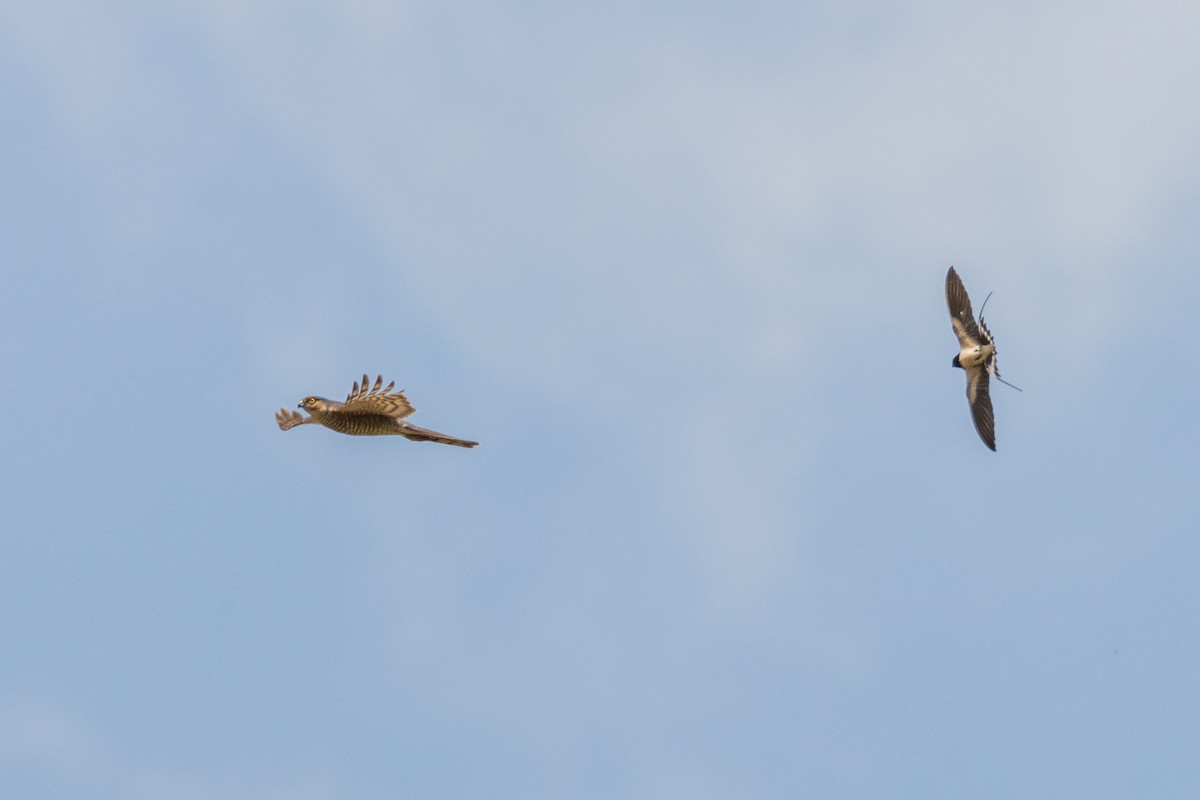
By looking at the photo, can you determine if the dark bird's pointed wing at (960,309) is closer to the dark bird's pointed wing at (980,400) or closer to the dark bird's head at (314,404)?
the dark bird's pointed wing at (980,400)

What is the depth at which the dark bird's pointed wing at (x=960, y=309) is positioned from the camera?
158ft

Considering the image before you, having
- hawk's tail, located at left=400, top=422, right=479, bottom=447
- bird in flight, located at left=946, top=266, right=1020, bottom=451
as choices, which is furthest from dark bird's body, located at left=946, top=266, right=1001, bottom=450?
hawk's tail, located at left=400, top=422, right=479, bottom=447

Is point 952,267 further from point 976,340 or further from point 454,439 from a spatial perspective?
point 454,439

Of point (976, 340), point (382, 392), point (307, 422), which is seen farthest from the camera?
point (976, 340)

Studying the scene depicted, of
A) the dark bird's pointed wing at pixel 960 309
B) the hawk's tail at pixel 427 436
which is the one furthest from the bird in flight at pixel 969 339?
the hawk's tail at pixel 427 436

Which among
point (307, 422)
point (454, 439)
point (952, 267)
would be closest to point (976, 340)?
point (952, 267)

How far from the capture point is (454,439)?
40.3m

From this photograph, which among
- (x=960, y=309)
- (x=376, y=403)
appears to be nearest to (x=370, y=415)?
(x=376, y=403)

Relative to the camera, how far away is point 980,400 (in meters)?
49.2

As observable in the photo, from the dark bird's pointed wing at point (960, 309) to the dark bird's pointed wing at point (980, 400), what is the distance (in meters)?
1.23

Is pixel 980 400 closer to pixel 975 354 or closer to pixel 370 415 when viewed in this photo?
pixel 975 354

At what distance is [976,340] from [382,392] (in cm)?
1891

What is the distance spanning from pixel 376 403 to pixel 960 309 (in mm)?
18604

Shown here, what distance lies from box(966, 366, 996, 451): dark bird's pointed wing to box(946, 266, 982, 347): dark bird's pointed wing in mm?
1234
